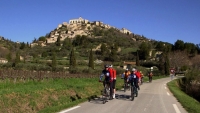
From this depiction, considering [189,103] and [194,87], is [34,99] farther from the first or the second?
[194,87]

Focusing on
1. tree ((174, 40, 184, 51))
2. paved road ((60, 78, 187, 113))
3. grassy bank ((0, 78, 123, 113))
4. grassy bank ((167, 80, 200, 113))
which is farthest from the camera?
tree ((174, 40, 184, 51))

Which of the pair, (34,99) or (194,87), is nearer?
(34,99)

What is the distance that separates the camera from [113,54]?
94000 mm

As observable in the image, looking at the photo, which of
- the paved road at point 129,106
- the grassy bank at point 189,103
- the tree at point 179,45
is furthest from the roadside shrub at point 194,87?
the tree at point 179,45

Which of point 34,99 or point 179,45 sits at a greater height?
point 179,45

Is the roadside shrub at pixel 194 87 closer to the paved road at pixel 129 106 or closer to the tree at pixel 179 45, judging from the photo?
the paved road at pixel 129 106

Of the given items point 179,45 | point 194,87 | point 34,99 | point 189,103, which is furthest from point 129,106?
point 179,45

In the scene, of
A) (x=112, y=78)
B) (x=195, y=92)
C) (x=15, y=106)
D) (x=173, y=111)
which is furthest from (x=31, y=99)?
(x=195, y=92)

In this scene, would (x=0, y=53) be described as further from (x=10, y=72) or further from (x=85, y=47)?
(x=10, y=72)

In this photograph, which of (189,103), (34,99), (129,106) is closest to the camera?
(34,99)

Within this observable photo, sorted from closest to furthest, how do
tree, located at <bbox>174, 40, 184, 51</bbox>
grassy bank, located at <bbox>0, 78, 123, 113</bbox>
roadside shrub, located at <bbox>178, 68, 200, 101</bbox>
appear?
grassy bank, located at <bbox>0, 78, 123, 113</bbox>, roadside shrub, located at <bbox>178, 68, 200, 101</bbox>, tree, located at <bbox>174, 40, 184, 51</bbox>

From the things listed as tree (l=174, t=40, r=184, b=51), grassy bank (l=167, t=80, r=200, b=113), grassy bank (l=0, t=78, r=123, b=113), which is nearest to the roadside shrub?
grassy bank (l=167, t=80, r=200, b=113)

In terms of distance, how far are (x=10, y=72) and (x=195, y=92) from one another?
891 inches

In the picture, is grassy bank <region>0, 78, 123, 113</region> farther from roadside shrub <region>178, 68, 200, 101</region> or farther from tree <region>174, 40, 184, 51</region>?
tree <region>174, 40, 184, 51</region>
